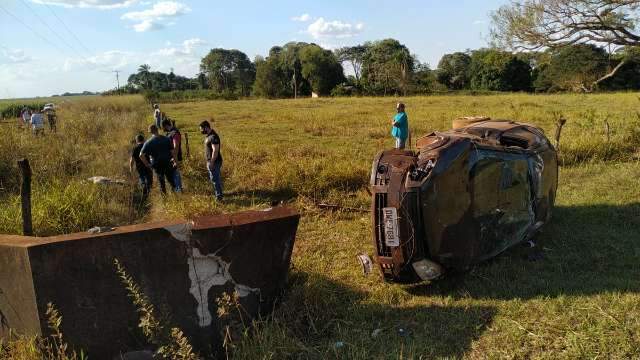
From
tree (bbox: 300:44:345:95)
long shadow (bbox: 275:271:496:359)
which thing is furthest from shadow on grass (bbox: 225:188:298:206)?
tree (bbox: 300:44:345:95)

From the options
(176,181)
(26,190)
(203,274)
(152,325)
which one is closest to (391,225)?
(203,274)

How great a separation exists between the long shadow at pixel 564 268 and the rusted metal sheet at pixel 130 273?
2.04m

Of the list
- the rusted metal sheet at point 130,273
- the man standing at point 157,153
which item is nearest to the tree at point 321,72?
the man standing at point 157,153

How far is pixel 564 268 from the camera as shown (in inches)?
209

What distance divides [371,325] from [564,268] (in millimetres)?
2414

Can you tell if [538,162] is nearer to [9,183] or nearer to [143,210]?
[143,210]

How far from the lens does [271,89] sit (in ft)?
240

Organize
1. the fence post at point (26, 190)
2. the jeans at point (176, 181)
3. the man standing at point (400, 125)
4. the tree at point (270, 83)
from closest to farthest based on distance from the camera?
the fence post at point (26, 190)
the jeans at point (176, 181)
the man standing at point (400, 125)
the tree at point (270, 83)

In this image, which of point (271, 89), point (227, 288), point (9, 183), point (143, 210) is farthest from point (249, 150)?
point (271, 89)

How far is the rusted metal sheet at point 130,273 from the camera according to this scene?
11.6ft

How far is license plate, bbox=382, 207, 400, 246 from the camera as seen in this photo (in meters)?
4.61

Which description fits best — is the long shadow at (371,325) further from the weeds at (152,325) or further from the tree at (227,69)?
the tree at (227,69)

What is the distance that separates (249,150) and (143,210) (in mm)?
4637

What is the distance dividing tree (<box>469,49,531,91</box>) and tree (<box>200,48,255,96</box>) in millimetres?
41089
